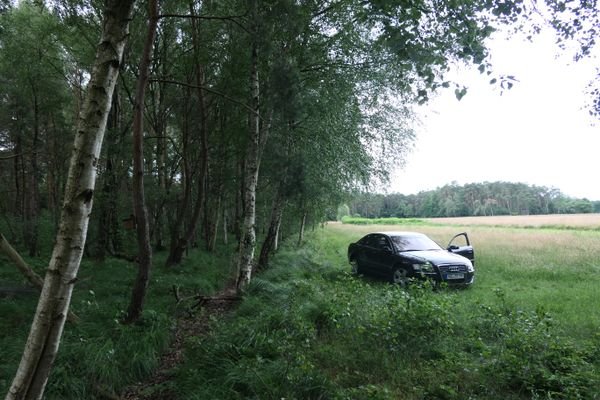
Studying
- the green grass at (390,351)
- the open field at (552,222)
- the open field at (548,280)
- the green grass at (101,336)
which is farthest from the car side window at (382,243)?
the open field at (552,222)

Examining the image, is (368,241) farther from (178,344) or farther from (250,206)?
(178,344)

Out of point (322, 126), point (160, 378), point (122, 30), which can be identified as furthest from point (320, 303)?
point (322, 126)

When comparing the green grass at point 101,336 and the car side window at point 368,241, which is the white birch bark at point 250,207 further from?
the car side window at point 368,241

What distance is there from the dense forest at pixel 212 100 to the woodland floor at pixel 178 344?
0.78 meters

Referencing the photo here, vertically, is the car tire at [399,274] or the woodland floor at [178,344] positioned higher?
the car tire at [399,274]

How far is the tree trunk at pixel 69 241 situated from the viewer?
244 centimetres

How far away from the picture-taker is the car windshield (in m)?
10.3

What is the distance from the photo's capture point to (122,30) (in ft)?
8.62

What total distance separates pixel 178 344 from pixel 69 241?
3.81 m

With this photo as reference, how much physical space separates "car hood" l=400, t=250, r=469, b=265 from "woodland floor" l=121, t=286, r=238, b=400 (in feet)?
15.8

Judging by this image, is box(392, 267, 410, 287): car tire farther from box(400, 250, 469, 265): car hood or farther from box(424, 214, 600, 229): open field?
box(424, 214, 600, 229): open field

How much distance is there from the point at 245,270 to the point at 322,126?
14.4 ft

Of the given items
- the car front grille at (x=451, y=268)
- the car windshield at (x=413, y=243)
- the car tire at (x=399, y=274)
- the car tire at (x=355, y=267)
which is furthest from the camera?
the car tire at (x=355, y=267)

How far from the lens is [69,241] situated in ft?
8.07
